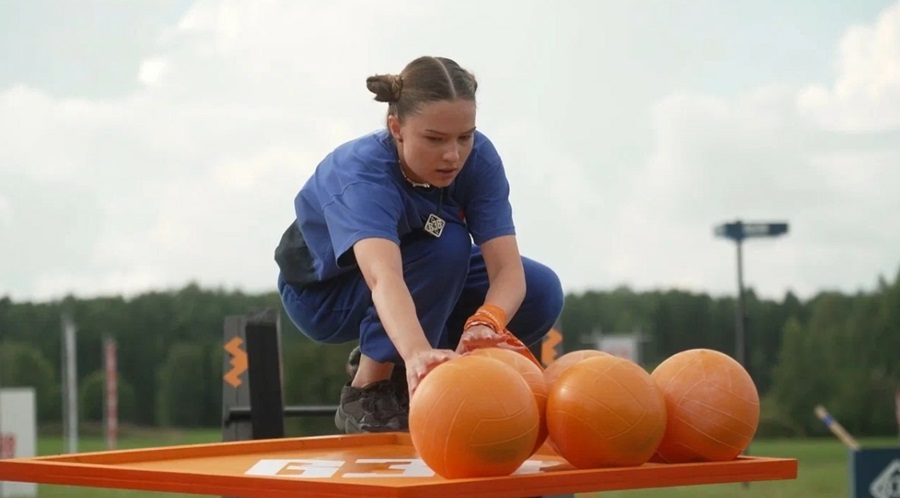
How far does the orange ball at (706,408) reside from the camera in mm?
1992

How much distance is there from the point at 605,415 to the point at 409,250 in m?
0.86

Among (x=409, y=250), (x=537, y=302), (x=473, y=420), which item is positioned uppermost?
(x=409, y=250)

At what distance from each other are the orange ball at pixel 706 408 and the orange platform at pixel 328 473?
5cm

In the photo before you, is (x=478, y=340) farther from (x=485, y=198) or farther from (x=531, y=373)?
(x=485, y=198)

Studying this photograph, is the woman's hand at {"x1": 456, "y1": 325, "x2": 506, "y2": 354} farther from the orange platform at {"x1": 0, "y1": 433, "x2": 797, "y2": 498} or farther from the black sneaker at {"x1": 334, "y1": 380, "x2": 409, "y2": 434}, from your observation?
the black sneaker at {"x1": 334, "y1": 380, "x2": 409, "y2": 434}

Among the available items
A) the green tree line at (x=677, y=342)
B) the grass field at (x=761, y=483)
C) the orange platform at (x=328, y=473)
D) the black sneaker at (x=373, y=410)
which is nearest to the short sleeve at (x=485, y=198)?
the black sneaker at (x=373, y=410)

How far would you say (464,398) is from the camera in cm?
175

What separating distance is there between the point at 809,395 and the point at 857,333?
2.59ft

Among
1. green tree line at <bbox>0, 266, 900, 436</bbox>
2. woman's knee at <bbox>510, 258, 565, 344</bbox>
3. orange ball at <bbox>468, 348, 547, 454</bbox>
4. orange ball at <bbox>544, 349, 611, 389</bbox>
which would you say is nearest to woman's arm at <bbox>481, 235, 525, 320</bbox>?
woman's knee at <bbox>510, 258, 565, 344</bbox>

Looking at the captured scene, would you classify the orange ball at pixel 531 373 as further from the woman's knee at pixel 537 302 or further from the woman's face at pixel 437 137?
the woman's knee at pixel 537 302

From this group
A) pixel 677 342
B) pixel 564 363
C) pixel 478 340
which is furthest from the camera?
pixel 677 342

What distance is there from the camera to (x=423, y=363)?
6.54 feet

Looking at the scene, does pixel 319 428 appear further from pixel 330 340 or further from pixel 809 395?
pixel 809 395

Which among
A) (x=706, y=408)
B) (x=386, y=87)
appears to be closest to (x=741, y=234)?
(x=386, y=87)
